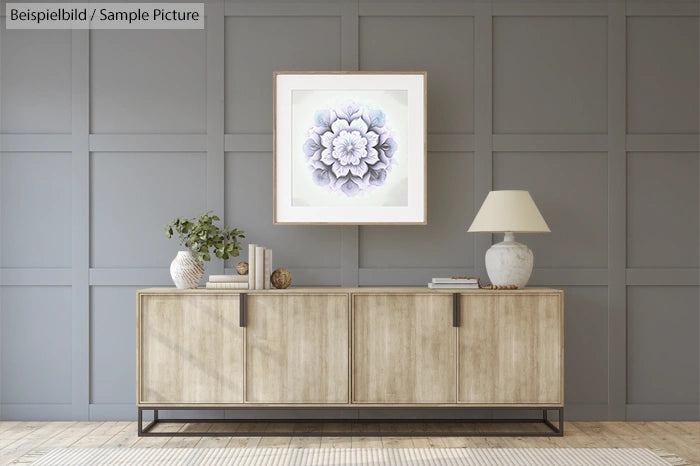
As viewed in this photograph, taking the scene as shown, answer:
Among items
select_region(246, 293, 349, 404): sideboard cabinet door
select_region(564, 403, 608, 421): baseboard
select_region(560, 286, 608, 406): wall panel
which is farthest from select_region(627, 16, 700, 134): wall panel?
select_region(246, 293, 349, 404): sideboard cabinet door

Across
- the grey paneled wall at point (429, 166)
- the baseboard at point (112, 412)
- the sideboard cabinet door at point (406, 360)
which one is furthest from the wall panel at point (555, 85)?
the baseboard at point (112, 412)

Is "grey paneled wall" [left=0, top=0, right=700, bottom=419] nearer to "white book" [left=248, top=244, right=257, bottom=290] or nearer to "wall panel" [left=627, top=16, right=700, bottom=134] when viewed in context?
"wall panel" [left=627, top=16, right=700, bottom=134]

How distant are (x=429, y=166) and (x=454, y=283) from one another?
2.47ft

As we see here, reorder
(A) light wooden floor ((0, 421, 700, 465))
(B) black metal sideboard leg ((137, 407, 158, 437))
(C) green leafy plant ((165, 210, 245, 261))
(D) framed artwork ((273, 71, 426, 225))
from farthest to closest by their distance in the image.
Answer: (D) framed artwork ((273, 71, 426, 225)) < (C) green leafy plant ((165, 210, 245, 261)) < (B) black metal sideboard leg ((137, 407, 158, 437)) < (A) light wooden floor ((0, 421, 700, 465))

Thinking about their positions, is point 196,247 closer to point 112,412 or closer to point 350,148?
point 350,148

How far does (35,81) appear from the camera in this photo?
13.3 feet

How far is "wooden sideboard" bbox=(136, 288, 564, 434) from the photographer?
3.56m

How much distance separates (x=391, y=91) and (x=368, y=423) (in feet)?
6.30

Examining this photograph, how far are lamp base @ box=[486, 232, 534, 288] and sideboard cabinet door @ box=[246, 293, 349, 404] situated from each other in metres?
0.85

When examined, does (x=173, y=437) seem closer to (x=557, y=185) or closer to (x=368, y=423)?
(x=368, y=423)

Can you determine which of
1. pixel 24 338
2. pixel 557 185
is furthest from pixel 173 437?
pixel 557 185

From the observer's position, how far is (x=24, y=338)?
4.03m

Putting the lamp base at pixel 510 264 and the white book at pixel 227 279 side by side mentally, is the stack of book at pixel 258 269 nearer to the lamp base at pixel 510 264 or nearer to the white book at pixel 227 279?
the white book at pixel 227 279

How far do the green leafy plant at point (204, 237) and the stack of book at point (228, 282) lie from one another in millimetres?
146
